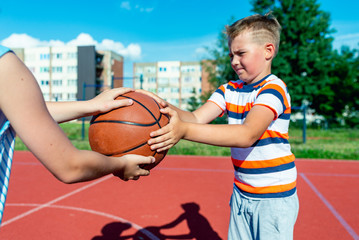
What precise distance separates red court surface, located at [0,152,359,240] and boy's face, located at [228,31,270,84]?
2470 millimetres

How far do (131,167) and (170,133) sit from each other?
0.26 meters

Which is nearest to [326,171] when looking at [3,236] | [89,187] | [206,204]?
[206,204]

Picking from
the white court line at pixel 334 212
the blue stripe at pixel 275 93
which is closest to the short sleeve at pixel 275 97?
the blue stripe at pixel 275 93

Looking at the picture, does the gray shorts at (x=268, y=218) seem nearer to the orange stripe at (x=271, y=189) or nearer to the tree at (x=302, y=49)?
the orange stripe at (x=271, y=189)

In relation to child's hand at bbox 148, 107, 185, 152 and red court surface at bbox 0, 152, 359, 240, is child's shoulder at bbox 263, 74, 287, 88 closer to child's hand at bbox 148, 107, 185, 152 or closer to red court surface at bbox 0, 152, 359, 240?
child's hand at bbox 148, 107, 185, 152

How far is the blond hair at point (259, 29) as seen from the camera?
1929mm

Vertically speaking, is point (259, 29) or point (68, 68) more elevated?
point (68, 68)

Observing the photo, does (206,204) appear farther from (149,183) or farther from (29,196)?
(29,196)

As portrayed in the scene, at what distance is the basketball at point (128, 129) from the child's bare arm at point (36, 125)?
1.74 ft

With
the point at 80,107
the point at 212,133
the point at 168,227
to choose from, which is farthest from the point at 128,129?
the point at 168,227

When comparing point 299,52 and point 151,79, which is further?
point 151,79

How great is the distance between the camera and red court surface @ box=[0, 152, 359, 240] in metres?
3.85

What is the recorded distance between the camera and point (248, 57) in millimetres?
1927

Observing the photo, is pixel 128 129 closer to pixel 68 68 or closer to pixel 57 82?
pixel 68 68
